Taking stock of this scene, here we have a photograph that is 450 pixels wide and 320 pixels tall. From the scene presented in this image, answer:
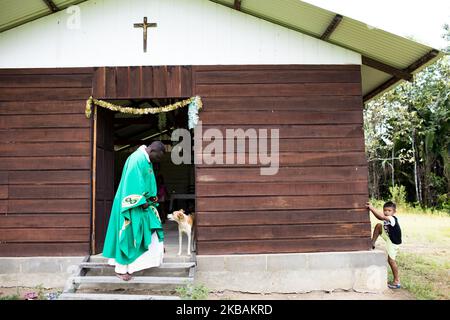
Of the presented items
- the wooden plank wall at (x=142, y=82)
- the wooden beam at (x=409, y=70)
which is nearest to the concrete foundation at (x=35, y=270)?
the wooden plank wall at (x=142, y=82)

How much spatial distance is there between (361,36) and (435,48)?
3.23 ft

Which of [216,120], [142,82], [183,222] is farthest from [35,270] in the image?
[216,120]

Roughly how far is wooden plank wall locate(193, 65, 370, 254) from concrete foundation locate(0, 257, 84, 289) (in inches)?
77.3

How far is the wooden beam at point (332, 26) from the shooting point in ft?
18.4

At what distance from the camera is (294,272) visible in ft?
20.1

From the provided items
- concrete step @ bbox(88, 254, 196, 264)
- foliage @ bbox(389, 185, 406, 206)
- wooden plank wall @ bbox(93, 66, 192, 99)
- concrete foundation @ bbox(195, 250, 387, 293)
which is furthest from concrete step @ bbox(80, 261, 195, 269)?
foliage @ bbox(389, 185, 406, 206)

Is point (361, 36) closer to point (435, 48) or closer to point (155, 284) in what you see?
point (435, 48)

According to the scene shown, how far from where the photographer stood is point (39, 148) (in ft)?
20.4

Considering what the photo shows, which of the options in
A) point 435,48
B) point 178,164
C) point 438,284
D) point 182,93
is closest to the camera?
point 435,48

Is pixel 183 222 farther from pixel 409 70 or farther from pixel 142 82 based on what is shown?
pixel 409 70

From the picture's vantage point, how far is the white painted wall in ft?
20.7

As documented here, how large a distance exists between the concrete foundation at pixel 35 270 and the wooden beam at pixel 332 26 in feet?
16.1

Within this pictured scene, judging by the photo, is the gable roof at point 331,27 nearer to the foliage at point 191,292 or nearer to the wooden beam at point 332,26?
the wooden beam at point 332,26

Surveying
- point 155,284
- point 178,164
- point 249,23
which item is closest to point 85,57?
point 249,23
